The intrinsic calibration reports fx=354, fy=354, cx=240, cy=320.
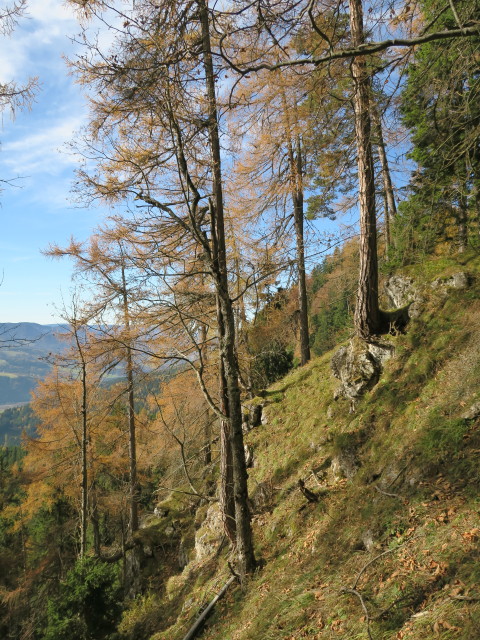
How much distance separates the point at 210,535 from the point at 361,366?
510 centimetres

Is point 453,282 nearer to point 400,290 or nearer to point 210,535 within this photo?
point 400,290

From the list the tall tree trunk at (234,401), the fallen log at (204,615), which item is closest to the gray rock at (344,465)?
the tall tree trunk at (234,401)

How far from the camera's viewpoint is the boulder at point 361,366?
6816 millimetres

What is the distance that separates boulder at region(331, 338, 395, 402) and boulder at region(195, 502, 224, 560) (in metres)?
3.96

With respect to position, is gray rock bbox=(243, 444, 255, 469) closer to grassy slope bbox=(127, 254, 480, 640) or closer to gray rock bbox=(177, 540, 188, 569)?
grassy slope bbox=(127, 254, 480, 640)

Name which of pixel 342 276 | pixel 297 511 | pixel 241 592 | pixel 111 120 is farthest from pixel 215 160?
pixel 342 276

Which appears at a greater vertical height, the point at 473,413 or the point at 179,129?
the point at 179,129

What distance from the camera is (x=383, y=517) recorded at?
414cm

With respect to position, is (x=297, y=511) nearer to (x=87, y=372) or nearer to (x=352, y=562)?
(x=352, y=562)

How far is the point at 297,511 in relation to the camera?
5938mm

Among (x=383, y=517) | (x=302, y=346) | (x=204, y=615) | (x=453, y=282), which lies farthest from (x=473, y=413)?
(x=302, y=346)

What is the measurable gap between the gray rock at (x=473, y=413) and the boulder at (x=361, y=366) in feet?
7.69

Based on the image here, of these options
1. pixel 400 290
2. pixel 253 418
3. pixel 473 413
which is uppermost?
pixel 400 290

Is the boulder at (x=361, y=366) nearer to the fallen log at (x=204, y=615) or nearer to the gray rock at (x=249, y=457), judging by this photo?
the gray rock at (x=249, y=457)
